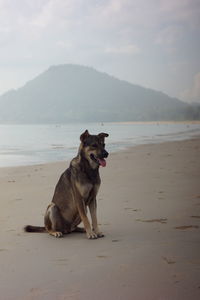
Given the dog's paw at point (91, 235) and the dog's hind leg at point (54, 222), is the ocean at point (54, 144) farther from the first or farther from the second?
the dog's paw at point (91, 235)

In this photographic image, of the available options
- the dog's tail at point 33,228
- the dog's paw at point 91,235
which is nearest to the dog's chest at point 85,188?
the dog's paw at point 91,235

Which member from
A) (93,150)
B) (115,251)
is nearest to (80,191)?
(93,150)

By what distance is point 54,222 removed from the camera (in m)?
5.55

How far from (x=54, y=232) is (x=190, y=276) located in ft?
8.39

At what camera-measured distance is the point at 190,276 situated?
3414 millimetres

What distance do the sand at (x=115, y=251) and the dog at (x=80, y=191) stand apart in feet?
0.61

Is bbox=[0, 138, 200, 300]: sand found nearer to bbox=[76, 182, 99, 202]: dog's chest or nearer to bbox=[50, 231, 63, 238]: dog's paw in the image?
bbox=[50, 231, 63, 238]: dog's paw

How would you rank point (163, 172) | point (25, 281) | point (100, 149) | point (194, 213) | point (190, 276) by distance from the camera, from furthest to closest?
1. point (163, 172)
2. point (194, 213)
3. point (100, 149)
4. point (25, 281)
5. point (190, 276)

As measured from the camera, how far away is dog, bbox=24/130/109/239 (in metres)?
5.21

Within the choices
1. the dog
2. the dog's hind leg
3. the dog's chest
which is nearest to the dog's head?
the dog

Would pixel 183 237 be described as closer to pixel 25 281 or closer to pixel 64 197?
pixel 64 197

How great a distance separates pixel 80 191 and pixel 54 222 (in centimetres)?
68

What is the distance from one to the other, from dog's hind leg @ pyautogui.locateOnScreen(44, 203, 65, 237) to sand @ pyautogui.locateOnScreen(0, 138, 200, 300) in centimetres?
11

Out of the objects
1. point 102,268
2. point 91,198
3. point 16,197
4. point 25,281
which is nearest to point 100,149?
point 91,198
